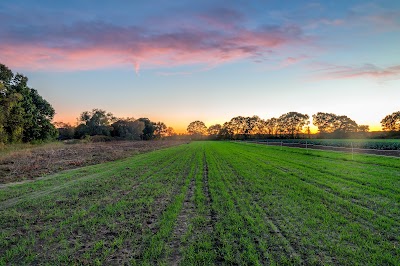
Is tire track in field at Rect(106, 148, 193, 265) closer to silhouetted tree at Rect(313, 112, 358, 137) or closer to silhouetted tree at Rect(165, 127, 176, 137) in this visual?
silhouetted tree at Rect(313, 112, 358, 137)

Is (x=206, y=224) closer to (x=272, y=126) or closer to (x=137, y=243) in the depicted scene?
(x=137, y=243)

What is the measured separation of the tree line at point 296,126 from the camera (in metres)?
109

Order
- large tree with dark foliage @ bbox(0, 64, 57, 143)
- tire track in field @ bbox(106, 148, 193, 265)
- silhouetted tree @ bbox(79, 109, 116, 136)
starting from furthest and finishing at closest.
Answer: silhouetted tree @ bbox(79, 109, 116, 136) < large tree with dark foliage @ bbox(0, 64, 57, 143) < tire track in field @ bbox(106, 148, 193, 265)

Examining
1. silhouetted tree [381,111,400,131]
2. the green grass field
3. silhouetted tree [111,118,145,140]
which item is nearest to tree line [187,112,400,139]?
silhouetted tree [381,111,400,131]

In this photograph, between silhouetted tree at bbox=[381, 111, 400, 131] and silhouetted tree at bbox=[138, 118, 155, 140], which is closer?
silhouetted tree at bbox=[381, 111, 400, 131]

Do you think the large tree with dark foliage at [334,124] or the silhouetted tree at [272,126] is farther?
the silhouetted tree at [272,126]

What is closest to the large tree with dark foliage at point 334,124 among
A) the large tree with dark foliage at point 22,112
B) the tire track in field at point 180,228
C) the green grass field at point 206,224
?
the large tree with dark foliage at point 22,112

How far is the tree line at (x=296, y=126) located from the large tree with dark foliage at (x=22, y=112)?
11119 cm

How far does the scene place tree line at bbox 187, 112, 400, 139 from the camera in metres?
109

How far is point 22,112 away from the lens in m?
39.2

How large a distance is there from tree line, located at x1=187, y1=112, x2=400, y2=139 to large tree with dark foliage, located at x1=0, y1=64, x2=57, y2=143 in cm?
11119

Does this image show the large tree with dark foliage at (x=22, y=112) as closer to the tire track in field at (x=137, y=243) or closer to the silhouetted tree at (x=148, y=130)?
the tire track in field at (x=137, y=243)

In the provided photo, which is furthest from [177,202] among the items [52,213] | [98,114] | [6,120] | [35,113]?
[98,114]

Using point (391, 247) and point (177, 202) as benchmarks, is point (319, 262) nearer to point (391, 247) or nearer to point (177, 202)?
point (391, 247)
